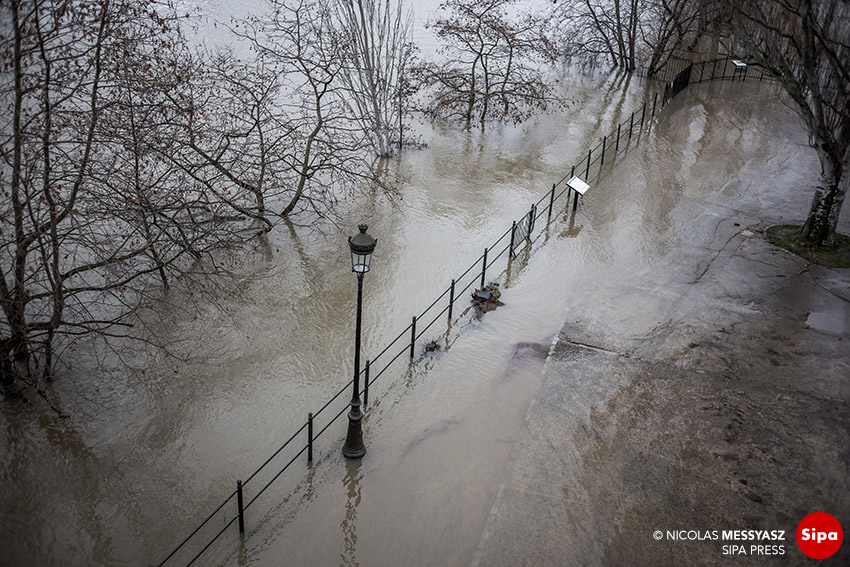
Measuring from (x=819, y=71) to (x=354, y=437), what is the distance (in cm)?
1224

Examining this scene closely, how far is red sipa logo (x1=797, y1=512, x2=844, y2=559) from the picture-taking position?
25.8 ft

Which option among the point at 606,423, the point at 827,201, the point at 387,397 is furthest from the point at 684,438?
the point at 827,201

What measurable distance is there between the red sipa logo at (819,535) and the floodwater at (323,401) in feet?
12.4

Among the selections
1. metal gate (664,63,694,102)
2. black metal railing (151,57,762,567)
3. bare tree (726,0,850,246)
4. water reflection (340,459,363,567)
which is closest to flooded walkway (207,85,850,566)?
water reflection (340,459,363,567)

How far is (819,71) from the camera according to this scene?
536 inches

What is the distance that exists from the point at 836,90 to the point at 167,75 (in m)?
13.2

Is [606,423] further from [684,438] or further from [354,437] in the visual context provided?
[354,437]

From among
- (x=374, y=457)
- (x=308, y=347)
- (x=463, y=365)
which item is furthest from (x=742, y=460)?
(x=308, y=347)

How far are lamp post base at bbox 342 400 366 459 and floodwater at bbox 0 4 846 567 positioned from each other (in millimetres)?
169

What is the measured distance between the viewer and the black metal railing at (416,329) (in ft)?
26.3

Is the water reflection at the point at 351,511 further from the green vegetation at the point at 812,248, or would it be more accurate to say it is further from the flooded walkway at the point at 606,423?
the green vegetation at the point at 812,248

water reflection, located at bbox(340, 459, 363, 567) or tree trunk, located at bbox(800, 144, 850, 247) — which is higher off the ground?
tree trunk, located at bbox(800, 144, 850, 247)

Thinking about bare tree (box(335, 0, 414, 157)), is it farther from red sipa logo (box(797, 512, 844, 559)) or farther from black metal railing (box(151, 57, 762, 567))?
red sipa logo (box(797, 512, 844, 559))

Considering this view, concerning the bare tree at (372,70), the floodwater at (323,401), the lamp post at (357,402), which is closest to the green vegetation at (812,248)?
the floodwater at (323,401)
